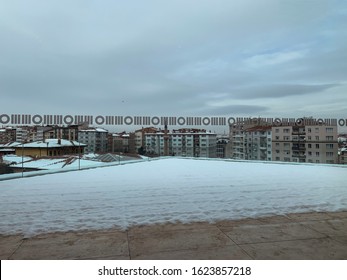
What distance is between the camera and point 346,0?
367cm

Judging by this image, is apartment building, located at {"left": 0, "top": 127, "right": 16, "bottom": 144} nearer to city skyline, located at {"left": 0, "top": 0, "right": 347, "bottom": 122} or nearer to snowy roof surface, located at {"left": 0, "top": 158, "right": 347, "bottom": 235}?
city skyline, located at {"left": 0, "top": 0, "right": 347, "bottom": 122}

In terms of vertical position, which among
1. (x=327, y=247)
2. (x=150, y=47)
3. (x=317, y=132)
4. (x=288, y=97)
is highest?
(x=150, y=47)

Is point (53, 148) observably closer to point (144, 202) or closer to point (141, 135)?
point (144, 202)

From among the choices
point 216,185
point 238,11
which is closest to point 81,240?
point 216,185

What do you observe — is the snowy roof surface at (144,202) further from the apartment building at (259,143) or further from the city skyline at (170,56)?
the apartment building at (259,143)

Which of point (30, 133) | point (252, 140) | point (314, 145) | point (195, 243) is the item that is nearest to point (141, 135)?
point (252, 140)

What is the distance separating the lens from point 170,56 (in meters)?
7.03

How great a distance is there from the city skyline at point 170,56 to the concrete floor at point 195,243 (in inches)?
140

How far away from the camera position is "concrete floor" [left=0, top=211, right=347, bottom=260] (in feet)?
4.82

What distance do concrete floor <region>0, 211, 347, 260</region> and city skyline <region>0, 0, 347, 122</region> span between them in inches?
140

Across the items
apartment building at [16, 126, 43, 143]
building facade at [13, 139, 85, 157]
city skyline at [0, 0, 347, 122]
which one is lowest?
building facade at [13, 139, 85, 157]

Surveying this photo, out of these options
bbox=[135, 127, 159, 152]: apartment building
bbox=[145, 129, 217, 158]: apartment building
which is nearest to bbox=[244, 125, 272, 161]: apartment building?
bbox=[145, 129, 217, 158]: apartment building
